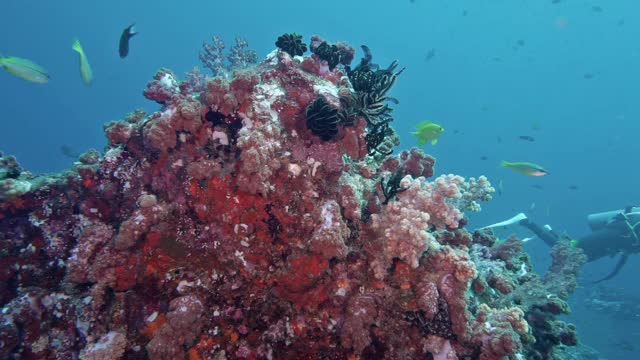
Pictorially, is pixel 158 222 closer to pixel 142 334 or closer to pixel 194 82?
pixel 142 334

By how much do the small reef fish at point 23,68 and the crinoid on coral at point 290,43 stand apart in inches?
221

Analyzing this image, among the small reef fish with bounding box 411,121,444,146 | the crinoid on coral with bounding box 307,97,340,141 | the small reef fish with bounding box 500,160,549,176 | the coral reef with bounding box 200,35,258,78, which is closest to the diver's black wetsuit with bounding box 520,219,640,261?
the small reef fish with bounding box 500,160,549,176

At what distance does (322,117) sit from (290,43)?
5.40 feet

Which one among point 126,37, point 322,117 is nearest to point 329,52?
point 322,117

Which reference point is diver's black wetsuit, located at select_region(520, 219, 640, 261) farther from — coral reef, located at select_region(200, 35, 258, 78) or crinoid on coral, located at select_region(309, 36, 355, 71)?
coral reef, located at select_region(200, 35, 258, 78)

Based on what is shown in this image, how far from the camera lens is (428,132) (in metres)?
8.58

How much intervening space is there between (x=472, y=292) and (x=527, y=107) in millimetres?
112149

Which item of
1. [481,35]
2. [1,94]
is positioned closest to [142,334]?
[1,94]

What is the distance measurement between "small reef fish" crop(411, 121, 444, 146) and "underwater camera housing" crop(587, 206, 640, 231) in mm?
10114

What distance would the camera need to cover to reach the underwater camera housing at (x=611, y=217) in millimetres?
13609

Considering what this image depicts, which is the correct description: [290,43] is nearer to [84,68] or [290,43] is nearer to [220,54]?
[220,54]

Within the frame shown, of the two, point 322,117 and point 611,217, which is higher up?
point 611,217

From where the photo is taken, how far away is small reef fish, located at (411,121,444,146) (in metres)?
8.47

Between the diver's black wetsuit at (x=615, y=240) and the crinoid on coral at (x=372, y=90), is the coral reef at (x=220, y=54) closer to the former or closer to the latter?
the crinoid on coral at (x=372, y=90)
